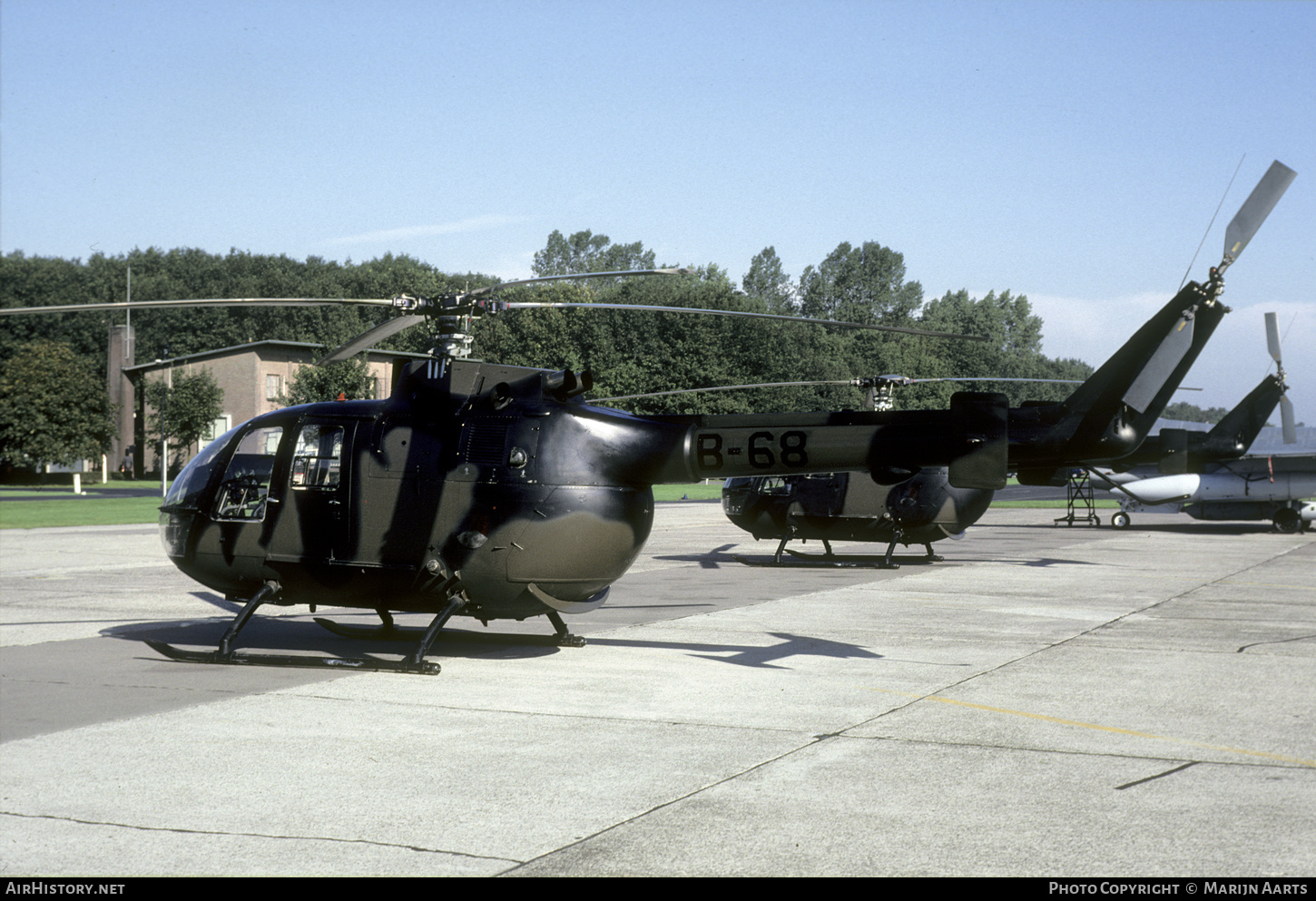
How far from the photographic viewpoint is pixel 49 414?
220ft

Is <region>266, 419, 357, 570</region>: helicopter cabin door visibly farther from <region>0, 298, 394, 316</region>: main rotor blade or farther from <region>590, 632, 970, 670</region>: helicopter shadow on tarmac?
<region>590, 632, 970, 670</region>: helicopter shadow on tarmac

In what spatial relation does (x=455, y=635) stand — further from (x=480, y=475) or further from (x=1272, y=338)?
(x=1272, y=338)

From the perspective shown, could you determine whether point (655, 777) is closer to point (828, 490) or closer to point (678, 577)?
point (678, 577)

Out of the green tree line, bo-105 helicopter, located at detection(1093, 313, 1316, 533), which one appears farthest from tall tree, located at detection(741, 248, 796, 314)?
bo-105 helicopter, located at detection(1093, 313, 1316, 533)

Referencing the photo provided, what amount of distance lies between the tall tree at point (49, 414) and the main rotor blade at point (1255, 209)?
226ft

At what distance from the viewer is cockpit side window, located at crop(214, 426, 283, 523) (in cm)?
1026

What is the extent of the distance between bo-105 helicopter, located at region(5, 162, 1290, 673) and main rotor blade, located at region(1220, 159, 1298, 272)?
99 cm

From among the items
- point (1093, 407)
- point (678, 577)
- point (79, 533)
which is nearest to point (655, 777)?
point (1093, 407)

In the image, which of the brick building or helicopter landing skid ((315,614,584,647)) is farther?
the brick building

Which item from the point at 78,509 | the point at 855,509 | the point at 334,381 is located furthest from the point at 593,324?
the point at 855,509

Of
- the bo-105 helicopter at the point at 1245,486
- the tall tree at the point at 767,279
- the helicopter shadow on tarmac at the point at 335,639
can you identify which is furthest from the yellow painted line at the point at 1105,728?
the tall tree at the point at 767,279

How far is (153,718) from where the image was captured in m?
7.47

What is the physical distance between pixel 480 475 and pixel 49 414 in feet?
220

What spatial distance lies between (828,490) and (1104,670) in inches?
443
